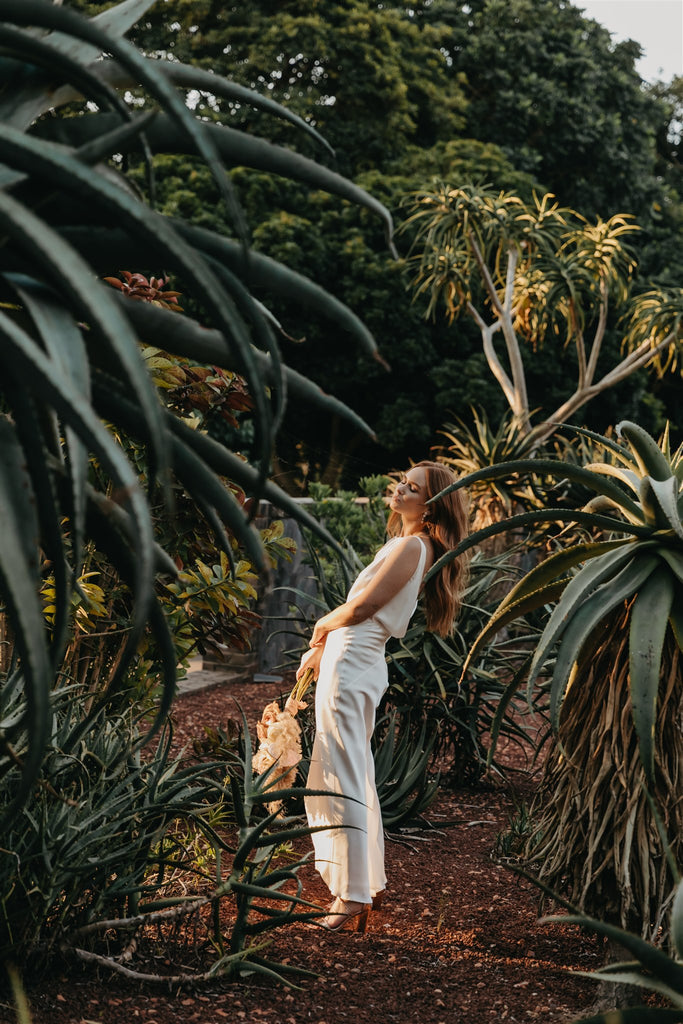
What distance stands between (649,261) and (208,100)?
8225 mm

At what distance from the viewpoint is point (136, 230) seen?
115 centimetres

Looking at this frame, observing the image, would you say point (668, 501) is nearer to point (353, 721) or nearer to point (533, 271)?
point (353, 721)

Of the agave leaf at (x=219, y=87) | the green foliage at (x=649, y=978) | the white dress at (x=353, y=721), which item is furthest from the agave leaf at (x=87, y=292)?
the white dress at (x=353, y=721)

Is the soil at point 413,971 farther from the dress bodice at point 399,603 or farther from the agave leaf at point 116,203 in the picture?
the agave leaf at point 116,203

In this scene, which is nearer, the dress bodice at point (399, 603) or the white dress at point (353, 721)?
the white dress at point (353, 721)

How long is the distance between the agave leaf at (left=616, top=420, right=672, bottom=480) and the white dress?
116 centimetres

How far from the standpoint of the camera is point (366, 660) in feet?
13.6

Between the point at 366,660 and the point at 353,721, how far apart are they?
236 millimetres

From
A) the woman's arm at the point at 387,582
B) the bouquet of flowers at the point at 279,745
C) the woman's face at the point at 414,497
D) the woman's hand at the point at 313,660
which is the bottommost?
the bouquet of flowers at the point at 279,745

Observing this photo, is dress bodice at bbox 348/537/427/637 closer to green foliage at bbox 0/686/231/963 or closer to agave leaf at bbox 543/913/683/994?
green foliage at bbox 0/686/231/963

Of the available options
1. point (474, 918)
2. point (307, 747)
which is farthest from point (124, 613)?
point (474, 918)

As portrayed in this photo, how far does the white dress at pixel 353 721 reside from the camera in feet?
13.2

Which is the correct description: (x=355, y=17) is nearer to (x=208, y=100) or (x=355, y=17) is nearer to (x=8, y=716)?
(x=208, y=100)

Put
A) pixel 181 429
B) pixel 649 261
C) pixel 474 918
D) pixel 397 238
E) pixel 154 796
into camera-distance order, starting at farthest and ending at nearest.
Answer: pixel 649 261
pixel 397 238
pixel 474 918
pixel 154 796
pixel 181 429
